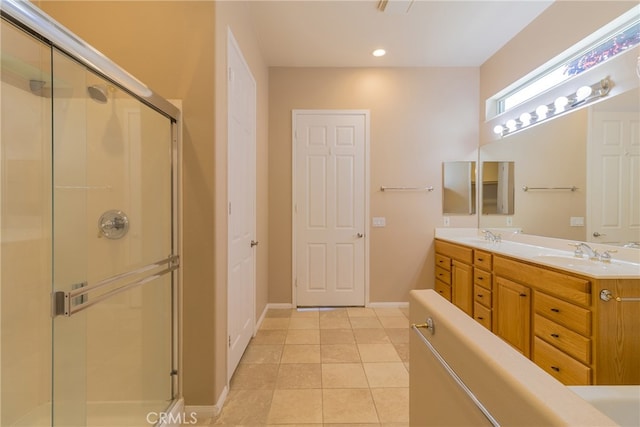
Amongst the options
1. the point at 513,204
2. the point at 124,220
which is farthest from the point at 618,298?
the point at 124,220

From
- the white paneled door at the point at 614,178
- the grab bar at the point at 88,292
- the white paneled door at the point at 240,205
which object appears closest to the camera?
the grab bar at the point at 88,292

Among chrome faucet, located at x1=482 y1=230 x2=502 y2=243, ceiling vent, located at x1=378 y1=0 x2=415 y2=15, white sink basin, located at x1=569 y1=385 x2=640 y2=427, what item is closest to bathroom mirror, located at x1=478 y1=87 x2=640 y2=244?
chrome faucet, located at x1=482 y1=230 x2=502 y2=243

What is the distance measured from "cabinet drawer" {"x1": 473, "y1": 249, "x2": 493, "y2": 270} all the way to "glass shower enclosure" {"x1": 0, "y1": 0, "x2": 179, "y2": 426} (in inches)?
99.1

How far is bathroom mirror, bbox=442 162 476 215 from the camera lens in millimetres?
3504

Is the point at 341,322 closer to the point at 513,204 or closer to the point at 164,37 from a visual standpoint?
A: the point at 513,204

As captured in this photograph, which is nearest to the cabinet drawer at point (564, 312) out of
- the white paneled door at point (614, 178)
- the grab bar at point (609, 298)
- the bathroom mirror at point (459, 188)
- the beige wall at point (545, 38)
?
the grab bar at point (609, 298)

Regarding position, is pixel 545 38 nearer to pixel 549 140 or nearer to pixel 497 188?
pixel 549 140

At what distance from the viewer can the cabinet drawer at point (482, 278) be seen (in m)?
2.48

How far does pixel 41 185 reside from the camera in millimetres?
1454

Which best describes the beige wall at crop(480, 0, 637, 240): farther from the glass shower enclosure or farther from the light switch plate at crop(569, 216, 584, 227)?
the glass shower enclosure

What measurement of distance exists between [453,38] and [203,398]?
12.6 feet

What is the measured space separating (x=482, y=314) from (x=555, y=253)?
0.81 m

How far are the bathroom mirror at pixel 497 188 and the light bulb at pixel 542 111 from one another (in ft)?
1.76

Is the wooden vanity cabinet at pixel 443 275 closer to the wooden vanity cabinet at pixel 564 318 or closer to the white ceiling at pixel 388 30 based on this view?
the wooden vanity cabinet at pixel 564 318
